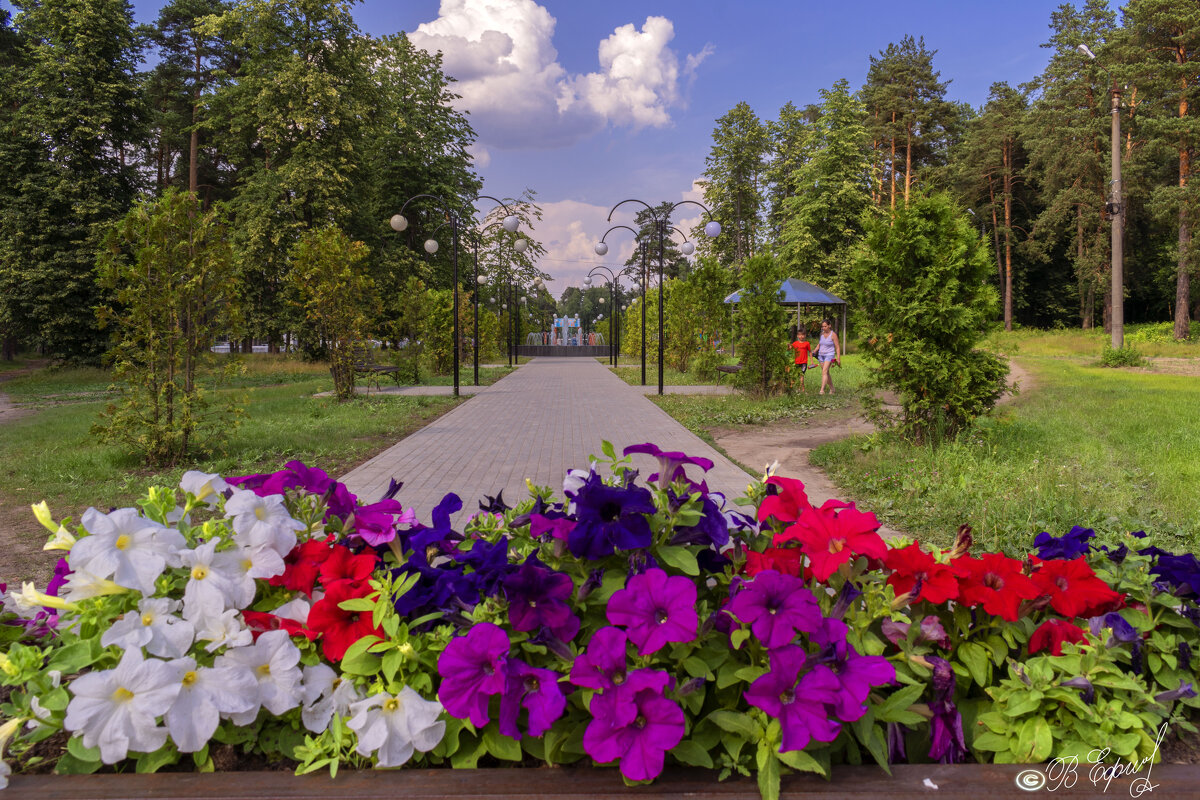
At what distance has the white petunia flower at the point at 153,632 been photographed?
132cm

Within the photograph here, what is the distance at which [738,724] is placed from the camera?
1.34 m

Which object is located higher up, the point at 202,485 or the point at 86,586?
the point at 202,485

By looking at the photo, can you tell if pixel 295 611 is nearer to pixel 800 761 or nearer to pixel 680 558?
pixel 680 558

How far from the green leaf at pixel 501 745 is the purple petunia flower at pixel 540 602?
0.22 meters

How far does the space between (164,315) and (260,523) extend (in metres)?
7.51

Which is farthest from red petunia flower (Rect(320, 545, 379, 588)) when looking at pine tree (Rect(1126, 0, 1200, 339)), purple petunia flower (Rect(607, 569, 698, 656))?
pine tree (Rect(1126, 0, 1200, 339))

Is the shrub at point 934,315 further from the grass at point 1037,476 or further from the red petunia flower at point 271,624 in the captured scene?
the red petunia flower at point 271,624

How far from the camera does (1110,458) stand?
7.14m

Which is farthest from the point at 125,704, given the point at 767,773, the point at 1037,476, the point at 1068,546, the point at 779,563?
the point at 1037,476

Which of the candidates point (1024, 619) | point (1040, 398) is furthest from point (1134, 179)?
point (1024, 619)

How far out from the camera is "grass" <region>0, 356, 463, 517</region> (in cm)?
671

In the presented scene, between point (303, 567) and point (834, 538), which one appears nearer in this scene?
point (834, 538)

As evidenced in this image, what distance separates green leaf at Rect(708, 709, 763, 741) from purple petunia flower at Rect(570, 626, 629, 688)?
0.67 feet

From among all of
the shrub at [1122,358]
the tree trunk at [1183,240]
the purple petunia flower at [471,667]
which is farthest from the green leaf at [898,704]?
the tree trunk at [1183,240]
